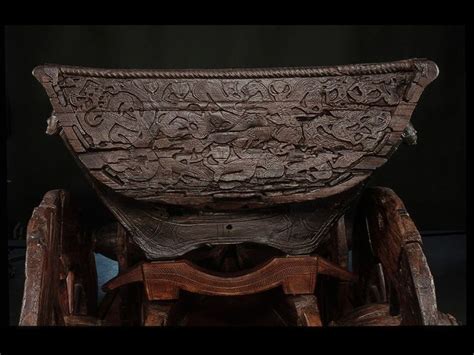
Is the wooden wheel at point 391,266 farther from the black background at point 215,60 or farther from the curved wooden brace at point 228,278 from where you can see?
the black background at point 215,60

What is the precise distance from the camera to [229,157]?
2426mm

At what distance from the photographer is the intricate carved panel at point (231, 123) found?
2.38m

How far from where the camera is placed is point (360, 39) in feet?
13.2

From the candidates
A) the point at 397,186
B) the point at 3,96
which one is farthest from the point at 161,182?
the point at 397,186

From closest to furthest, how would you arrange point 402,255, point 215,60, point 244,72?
point 244,72 → point 402,255 → point 215,60

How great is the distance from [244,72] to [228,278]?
75cm

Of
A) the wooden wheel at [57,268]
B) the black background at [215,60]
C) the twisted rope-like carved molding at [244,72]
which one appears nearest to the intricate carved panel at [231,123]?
the twisted rope-like carved molding at [244,72]

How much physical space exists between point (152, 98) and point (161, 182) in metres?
0.27

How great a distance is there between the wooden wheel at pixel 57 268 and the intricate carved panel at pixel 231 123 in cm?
27

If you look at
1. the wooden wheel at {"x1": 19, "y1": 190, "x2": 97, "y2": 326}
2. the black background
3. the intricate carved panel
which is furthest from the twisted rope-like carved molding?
the black background

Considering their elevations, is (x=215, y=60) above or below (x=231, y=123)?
above

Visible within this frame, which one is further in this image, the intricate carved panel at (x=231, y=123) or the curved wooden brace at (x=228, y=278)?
the curved wooden brace at (x=228, y=278)

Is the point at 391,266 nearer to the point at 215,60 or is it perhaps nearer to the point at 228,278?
the point at 228,278

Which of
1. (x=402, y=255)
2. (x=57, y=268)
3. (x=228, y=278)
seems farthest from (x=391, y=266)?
(x=57, y=268)
